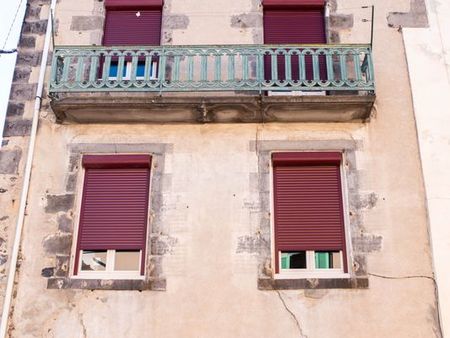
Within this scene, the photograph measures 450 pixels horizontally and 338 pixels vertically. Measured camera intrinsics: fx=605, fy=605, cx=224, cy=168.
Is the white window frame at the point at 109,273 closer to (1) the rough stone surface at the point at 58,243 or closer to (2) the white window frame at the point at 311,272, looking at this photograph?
(1) the rough stone surface at the point at 58,243

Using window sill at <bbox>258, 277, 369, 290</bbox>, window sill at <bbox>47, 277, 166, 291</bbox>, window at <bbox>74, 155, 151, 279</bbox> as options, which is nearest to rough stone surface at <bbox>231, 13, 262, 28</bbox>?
window at <bbox>74, 155, 151, 279</bbox>

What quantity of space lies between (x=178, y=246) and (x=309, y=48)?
333 centimetres

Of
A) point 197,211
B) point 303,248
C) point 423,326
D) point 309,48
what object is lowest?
point 423,326

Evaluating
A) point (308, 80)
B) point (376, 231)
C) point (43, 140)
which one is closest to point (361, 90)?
point (308, 80)

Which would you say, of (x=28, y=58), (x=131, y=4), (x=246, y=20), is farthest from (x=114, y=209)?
(x=246, y=20)

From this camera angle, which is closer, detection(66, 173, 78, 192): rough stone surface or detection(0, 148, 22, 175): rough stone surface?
detection(66, 173, 78, 192): rough stone surface

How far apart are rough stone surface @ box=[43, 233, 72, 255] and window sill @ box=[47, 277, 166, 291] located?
1.19ft

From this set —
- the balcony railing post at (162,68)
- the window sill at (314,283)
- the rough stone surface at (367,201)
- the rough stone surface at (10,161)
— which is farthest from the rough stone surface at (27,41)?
the rough stone surface at (367,201)

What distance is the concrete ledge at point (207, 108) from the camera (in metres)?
8.02

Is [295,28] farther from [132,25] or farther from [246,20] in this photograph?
[132,25]

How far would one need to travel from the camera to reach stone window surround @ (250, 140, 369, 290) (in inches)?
287

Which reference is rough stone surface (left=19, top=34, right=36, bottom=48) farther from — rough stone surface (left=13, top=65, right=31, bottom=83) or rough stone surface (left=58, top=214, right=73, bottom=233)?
rough stone surface (left=58, top=214, right=73, bottom=233)

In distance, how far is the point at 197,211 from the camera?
778 centimetres

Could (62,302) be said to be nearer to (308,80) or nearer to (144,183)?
(144,183)
